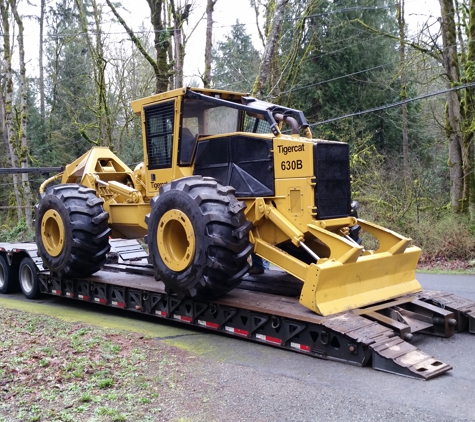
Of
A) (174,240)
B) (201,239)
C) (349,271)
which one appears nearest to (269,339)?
(349,271)

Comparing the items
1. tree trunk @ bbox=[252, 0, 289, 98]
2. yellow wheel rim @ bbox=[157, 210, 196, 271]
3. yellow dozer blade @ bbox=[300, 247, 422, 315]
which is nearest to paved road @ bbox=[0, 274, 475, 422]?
yellow dozer blade @ bbox=[300, 247, 422, 315]

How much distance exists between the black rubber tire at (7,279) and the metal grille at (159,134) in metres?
4.77

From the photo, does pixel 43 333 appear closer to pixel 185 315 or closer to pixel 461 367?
pixel 185 315

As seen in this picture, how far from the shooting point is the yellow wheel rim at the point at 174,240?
24.9 ft

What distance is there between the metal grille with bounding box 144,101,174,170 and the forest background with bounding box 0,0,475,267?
671 centimetres

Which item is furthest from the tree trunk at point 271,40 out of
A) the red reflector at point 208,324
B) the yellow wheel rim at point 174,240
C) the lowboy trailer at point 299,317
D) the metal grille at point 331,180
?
the red reflector at point 208,324

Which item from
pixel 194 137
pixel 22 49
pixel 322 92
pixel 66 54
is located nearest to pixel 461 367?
pixel 194 137

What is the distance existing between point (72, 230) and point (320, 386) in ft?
17.8

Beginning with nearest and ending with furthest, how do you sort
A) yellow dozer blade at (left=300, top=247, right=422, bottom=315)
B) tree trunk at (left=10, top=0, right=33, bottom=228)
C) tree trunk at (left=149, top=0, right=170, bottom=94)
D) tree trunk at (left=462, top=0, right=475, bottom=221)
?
yellow dozer blade at (left=300, top=247, right=422, bottom=315) → tree trunk at (left=462, top=0, right=475, bottom=221) → tree trunk at (left=149, top=0, right=170, bottom=94) → tree trunk at (left=10, top=0, right=33, bottom=228)

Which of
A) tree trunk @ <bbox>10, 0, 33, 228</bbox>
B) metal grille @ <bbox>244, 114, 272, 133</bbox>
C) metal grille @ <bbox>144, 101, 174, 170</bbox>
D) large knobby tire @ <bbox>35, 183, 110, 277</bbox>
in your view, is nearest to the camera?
metal grille @ <bbox>144, 101, 174, 170</bbox>

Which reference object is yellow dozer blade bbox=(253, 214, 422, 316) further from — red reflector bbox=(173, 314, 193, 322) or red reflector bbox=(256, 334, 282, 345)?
red reflector bbox=(173, 314, 193, 322)

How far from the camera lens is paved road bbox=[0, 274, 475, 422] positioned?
4867 mm

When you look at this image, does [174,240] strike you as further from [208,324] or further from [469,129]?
[469,129]

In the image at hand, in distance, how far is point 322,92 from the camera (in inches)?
924
